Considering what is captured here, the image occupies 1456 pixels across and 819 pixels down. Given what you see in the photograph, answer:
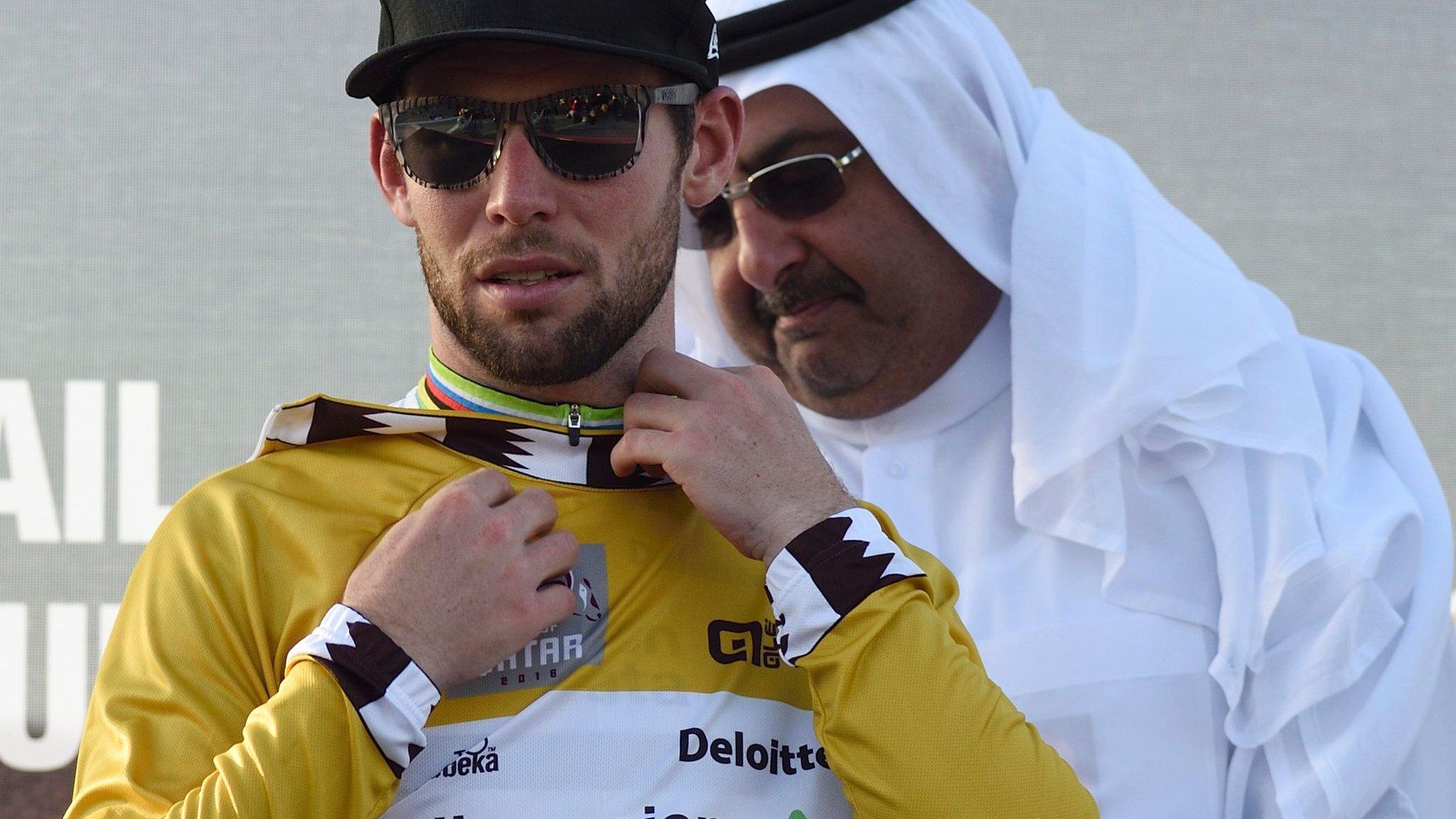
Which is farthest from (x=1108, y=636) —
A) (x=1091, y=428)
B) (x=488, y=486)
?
(x=488, y=486)

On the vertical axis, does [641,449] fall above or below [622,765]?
above

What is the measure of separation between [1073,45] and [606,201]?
3614 mm

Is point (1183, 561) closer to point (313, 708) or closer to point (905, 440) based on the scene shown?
point (905, 440)

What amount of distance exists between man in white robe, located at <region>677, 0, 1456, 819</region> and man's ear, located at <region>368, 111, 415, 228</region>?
1.14m

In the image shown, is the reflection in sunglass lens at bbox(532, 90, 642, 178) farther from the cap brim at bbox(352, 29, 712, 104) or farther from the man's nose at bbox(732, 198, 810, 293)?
the man's nose at bbox(732, 198, 810, 293)

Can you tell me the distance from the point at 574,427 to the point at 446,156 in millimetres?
297

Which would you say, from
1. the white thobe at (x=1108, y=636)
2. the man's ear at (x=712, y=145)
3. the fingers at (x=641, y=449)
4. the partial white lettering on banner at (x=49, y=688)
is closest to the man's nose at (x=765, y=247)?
the white thobe at (x=1108, y=636)

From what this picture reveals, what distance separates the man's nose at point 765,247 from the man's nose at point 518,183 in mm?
1263

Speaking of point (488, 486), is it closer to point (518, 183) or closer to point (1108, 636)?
point (518, 183)

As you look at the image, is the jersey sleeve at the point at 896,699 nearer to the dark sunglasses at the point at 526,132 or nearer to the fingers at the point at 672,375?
the fingers at the point at 672,375

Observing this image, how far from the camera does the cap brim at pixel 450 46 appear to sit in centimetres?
149

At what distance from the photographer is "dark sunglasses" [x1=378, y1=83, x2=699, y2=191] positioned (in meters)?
1.54

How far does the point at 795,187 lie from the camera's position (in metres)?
2.79

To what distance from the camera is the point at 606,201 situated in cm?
159
